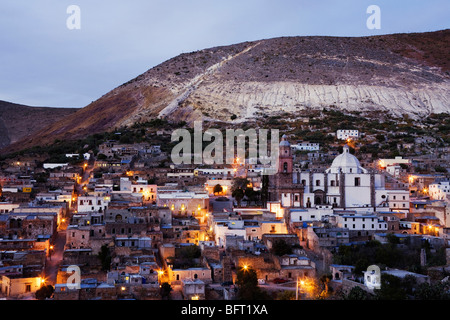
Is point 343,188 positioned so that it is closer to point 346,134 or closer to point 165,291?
point 165,291

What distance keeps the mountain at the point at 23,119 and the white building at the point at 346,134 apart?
63.1m

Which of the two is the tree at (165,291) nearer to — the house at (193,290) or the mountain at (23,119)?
the house at (193,290)

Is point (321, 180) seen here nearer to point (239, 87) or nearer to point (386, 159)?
point (386, 159)

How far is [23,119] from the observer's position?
11494cm

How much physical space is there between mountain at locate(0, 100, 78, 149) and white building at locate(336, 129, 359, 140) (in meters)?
63.1

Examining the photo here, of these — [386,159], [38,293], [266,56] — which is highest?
[266,56]

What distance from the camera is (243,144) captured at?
180ft

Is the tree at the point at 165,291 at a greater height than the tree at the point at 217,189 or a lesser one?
lesser

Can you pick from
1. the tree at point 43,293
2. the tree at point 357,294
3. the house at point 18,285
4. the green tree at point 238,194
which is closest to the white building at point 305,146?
the green tree at point 238,194

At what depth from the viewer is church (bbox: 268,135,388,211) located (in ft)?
114

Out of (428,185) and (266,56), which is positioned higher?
(266,56)

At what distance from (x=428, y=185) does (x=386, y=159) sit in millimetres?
7363

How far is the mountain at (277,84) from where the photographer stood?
74688 millimetres

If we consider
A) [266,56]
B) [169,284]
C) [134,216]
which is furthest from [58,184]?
[266,56]
